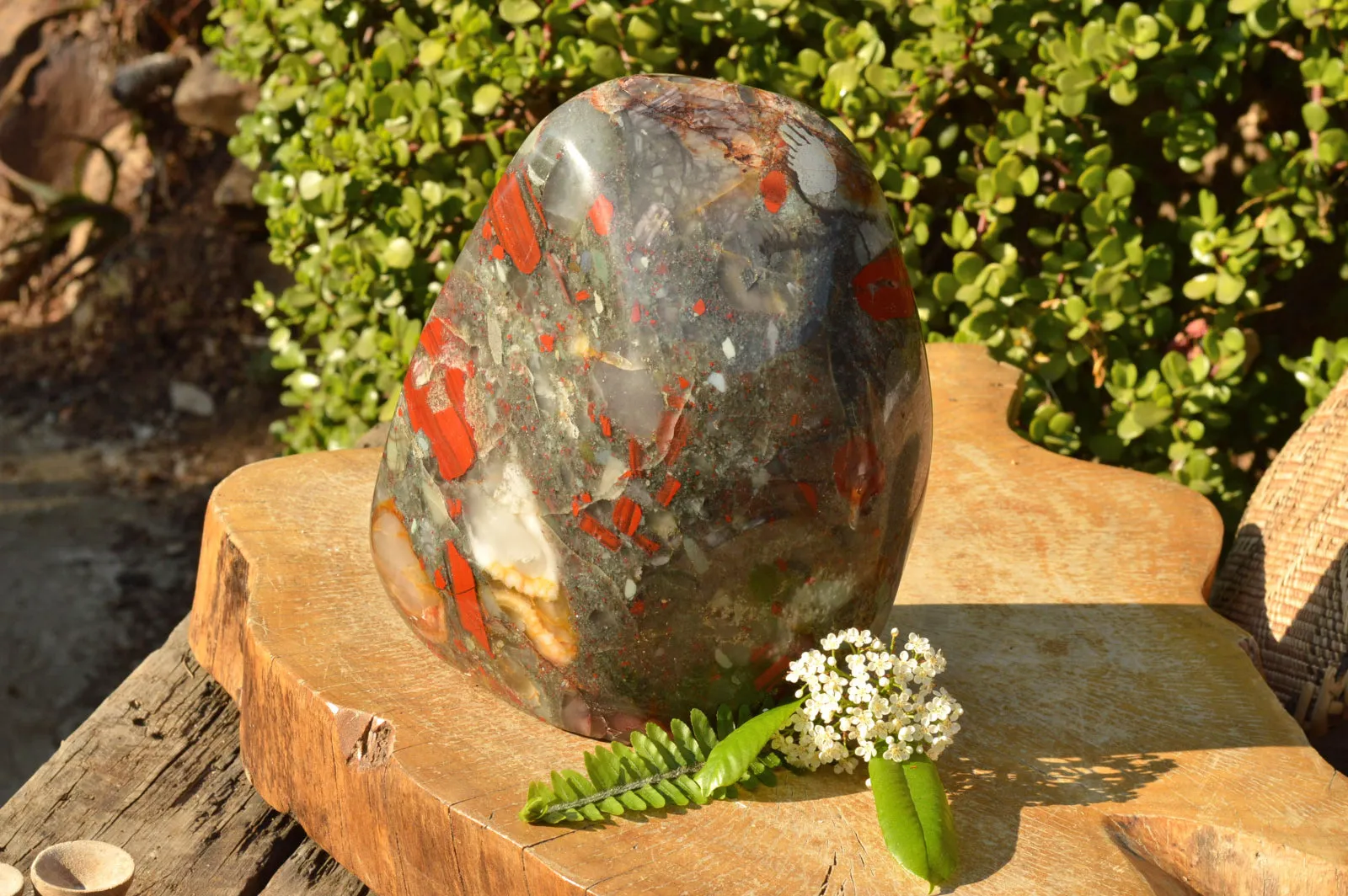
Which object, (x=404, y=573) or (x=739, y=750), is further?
(x=404, y=573)

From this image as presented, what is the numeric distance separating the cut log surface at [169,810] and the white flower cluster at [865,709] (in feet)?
2.48

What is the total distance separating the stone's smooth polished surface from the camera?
5.55 ft

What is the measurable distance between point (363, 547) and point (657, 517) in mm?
818

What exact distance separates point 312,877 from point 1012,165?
2135 millimetres

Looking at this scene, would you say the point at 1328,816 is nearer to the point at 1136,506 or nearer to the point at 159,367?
the point at 1136,506

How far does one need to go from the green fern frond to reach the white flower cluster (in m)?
0.08

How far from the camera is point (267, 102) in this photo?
3.57 m

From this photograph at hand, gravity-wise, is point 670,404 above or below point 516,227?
below

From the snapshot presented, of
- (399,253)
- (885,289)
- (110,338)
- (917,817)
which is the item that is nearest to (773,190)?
(885,289)

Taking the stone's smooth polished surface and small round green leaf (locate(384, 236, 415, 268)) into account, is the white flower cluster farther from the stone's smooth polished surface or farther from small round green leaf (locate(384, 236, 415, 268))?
small round green leaf (locate(384, 236, 415, 268))

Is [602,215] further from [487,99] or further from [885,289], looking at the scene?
[487,99]

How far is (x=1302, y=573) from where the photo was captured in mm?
2475

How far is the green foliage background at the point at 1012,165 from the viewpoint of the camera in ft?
9.93

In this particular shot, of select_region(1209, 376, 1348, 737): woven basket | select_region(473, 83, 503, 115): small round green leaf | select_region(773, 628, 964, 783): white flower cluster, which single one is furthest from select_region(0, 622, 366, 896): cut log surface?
select_region(1209, 376, 1348, 737): woven basket
